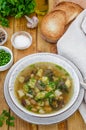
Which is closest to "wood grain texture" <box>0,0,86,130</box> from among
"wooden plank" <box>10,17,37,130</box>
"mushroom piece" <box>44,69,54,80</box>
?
"wooden plank" <box>10,17,37,130</box>

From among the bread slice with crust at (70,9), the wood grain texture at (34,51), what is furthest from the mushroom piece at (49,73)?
the bread slice with crust at (70,9)

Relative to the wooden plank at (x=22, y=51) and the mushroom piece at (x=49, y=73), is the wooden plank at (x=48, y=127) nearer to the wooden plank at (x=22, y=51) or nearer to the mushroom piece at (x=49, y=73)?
the wooden plank at (x=22, y=51)

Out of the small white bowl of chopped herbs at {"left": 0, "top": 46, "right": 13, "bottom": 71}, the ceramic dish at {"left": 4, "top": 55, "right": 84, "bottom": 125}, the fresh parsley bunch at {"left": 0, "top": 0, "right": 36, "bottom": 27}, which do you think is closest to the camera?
Answer: the ceramic dish at {"left": 4, "top": 55, "right": 84, "bottom": 125}

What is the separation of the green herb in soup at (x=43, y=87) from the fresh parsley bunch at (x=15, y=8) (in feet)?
0.86

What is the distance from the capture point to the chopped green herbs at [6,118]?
1352 mm

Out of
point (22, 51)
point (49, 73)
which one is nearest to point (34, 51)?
point (22, 51)

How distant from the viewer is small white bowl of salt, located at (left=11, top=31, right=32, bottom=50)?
5.09 feet

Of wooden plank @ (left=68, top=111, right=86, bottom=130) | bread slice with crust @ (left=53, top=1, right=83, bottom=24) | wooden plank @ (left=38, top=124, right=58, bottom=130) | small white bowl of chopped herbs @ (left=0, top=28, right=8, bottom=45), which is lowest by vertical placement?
wooden plank @ (left=38, top=124, right=58, bottom=130)

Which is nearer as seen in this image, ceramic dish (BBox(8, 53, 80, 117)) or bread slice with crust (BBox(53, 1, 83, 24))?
ceramic dish (BBox(8, 53, 80, 117))

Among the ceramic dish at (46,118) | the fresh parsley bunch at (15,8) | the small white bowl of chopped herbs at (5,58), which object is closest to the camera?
the ceramic dish at (46,118)

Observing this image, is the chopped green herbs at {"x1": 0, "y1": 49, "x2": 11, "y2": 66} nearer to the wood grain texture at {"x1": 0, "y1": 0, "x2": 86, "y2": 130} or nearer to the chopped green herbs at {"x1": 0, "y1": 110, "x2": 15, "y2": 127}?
the wood grain texture at {"x1": 0, "y1": 0, "x2": 86, "y2": 130}

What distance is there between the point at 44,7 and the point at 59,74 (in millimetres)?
354

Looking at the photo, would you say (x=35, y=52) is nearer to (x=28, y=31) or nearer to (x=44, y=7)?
(x=28, y=31)

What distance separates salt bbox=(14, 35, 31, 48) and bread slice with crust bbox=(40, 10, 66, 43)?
0.25 ft
